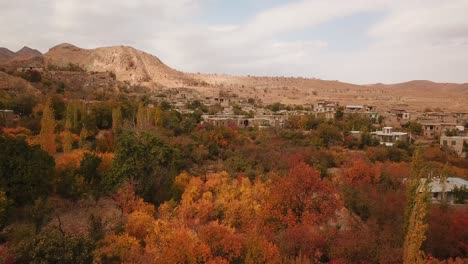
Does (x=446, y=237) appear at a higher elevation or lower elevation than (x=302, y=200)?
lower

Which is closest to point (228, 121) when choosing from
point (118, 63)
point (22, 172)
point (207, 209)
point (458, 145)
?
point (458, 145)

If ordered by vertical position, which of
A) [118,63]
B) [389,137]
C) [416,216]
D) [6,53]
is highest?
[6,53]

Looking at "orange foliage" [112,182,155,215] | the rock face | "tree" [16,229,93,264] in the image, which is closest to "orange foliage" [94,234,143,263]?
"tree" [16,229,93,264]

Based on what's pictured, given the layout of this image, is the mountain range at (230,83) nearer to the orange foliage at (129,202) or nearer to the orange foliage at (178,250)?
the orange foliage at (129,202)

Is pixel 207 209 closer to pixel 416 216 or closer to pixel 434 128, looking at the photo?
pixel 416 216

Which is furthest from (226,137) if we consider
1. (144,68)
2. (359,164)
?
(144,68)

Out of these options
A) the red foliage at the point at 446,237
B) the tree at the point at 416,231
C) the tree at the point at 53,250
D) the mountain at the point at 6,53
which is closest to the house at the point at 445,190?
the red foliage at the point at 446,237
